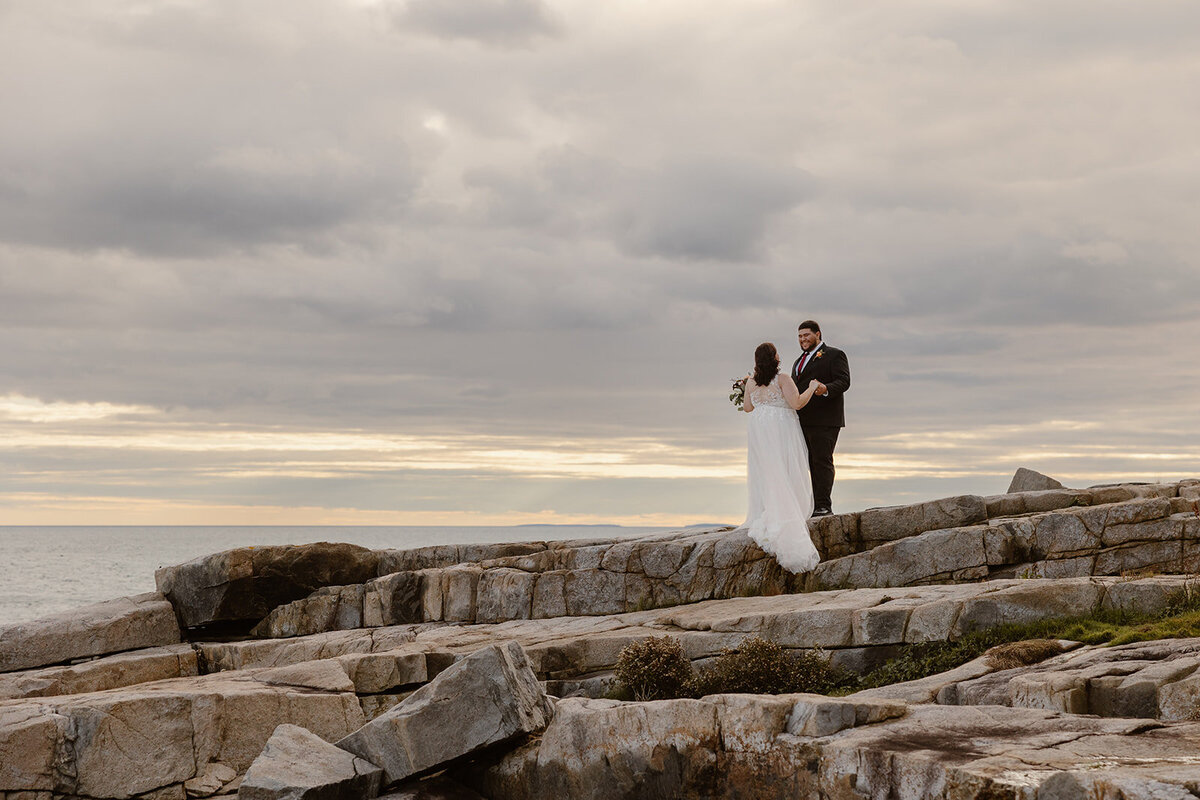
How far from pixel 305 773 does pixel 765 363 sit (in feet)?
39.8

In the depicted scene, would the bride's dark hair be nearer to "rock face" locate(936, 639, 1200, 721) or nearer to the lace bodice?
the lace bodice

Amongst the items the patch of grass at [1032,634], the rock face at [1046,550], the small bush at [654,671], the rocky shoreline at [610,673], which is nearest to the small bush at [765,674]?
the small bush at [654,671]

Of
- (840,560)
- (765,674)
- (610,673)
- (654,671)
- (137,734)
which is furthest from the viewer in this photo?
(840,560)

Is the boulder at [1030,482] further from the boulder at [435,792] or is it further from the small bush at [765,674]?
the boulder at [435,792]

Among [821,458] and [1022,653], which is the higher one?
[821,458]

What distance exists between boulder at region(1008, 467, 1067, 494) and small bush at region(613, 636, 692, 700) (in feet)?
49.3

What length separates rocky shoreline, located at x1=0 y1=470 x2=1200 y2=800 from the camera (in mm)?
9633

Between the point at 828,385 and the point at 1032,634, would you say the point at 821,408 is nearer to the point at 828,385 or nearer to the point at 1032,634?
the point at 828,385

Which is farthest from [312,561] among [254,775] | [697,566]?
[254,775]

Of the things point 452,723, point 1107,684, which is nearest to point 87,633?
point 452,723

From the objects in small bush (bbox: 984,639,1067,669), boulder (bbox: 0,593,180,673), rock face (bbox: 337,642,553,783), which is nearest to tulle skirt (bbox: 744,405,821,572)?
small bush (bbox: 984,639,1067,669)

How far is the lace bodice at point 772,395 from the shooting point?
20281mm

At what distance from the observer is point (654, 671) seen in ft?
48.2

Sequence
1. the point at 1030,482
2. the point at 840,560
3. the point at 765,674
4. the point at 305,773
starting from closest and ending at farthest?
the point at 305,773 < the point at 765,674 < the point at 840,560 < the point at 1030,482
